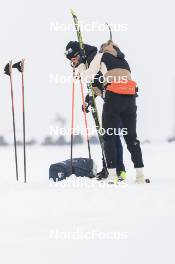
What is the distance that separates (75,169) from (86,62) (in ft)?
4.39

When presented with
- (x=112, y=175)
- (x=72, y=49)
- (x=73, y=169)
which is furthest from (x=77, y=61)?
(x=112, y=175)

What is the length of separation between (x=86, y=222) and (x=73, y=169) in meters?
2.75

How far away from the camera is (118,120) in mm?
7102

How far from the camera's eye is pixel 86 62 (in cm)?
740

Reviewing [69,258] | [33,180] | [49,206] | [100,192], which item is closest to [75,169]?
[33,180]

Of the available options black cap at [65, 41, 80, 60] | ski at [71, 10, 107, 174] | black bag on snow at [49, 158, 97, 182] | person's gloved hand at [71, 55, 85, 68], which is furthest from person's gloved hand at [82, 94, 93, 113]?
black bag on snow at [49, 158, 97, 182]

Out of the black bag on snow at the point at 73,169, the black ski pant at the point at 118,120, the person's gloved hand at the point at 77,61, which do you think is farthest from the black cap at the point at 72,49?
the black bag on snow at the point at 73,169

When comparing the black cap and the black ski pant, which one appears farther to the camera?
the black cap

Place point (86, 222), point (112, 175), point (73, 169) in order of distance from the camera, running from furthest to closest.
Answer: point (73, 169) < point (112, 175) < point (86, 222)

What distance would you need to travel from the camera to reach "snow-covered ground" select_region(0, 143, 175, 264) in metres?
4.19

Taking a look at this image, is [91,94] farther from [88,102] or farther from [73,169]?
[73,169]

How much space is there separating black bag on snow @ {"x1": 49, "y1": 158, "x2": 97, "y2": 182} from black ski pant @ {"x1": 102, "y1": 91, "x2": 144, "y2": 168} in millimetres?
756

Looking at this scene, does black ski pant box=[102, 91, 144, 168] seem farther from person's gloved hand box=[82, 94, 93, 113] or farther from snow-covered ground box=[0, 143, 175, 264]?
person's gloved hand box=[82, 94, 93, 113]

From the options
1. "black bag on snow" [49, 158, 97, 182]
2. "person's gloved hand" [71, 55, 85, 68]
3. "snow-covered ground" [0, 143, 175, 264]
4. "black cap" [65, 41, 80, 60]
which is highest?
"black cap" [65, 41, 80, 60]
